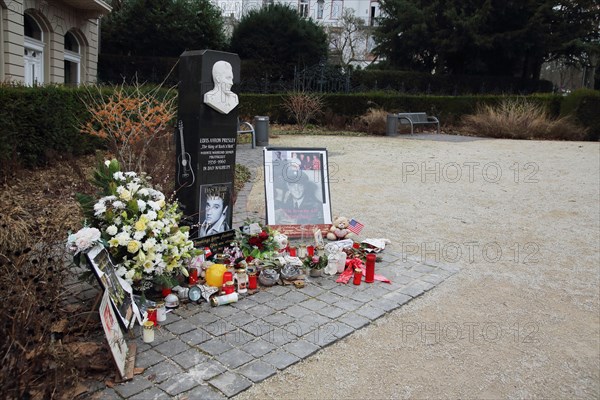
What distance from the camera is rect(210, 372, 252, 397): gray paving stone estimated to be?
2.99 meters

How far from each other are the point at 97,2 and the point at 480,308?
20008mm

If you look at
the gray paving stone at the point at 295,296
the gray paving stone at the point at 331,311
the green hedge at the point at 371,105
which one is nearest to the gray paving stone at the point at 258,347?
the gray paving stone at the point at 331,311

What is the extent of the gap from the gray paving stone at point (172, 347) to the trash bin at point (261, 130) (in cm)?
1142

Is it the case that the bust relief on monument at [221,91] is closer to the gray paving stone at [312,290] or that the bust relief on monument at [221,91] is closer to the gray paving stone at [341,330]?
the gray paving stone at [312,290]

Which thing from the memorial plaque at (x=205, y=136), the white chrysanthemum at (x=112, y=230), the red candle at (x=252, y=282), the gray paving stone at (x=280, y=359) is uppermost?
the memorial plaque at (x=205, y=136)

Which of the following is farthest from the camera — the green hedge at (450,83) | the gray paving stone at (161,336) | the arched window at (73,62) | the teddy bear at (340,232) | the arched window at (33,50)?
the green hedge at (450,83)

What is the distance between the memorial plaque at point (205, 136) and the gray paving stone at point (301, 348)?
173 centimetres

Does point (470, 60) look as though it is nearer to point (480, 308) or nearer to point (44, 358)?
point (480, 308)

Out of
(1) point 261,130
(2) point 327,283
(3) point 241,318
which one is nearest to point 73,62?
(1) point 261,130

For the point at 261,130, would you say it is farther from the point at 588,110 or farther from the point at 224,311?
the point at 588,110

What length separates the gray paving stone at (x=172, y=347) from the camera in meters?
3.36

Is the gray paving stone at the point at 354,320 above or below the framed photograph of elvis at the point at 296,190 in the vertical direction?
below

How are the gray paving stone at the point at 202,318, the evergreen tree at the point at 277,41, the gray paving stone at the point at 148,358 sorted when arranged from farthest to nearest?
the evergreen tree at the point at 277,41
the gray paving stone at the point at 202,318
the gray paving stone at the point at 148,358

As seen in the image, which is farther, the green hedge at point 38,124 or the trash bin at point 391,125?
the trash bin at point 391,125
